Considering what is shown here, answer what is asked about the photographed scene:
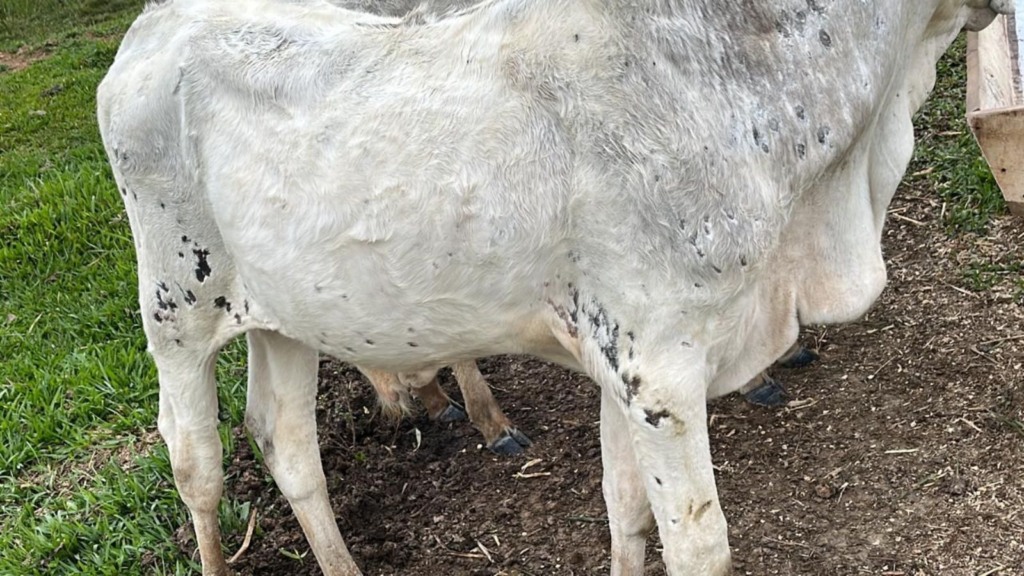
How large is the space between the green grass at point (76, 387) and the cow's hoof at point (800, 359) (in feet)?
6.86

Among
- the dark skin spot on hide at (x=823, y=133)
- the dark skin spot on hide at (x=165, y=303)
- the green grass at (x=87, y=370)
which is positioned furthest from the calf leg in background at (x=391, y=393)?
the dark skin spot on hide at (x=823, y=133)

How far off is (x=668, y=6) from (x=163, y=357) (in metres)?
1.78

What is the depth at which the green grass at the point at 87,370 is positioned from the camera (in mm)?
3844

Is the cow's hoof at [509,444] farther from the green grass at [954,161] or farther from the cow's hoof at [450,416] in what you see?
the green grass at [954,161]

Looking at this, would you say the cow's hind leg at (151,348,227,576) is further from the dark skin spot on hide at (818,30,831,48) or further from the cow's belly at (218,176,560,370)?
the dark skin spot on hide at (818,30,831,48)

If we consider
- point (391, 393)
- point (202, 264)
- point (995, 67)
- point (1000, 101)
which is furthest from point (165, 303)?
point (995, 67)


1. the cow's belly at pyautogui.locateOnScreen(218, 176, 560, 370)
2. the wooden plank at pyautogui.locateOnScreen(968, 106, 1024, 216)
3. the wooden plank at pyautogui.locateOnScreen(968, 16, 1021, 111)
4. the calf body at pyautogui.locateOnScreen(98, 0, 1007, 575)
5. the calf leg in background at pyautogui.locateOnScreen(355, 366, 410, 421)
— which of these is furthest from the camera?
the wooden plank at pyautogui.locateOnScreen(968, 16, 1021, 111)

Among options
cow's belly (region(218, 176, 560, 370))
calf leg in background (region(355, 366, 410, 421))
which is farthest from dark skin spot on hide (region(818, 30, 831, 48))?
calf leg in background (region(355, 366, 410, 421))

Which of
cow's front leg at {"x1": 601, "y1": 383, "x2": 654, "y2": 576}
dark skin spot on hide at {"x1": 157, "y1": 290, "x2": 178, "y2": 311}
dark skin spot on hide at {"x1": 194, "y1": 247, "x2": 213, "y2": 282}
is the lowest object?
cow's front leg at {"x1": 601, "y1": 383, "x2": 654, "y2": 576}

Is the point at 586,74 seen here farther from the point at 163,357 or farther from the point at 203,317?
the point at 163,357

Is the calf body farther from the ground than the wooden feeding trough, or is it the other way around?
the calf body

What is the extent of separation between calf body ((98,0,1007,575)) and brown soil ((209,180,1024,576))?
67 centimetres

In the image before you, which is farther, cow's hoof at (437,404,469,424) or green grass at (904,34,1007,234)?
green grass at (904,34,1007,234)

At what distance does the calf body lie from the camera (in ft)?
7.07
